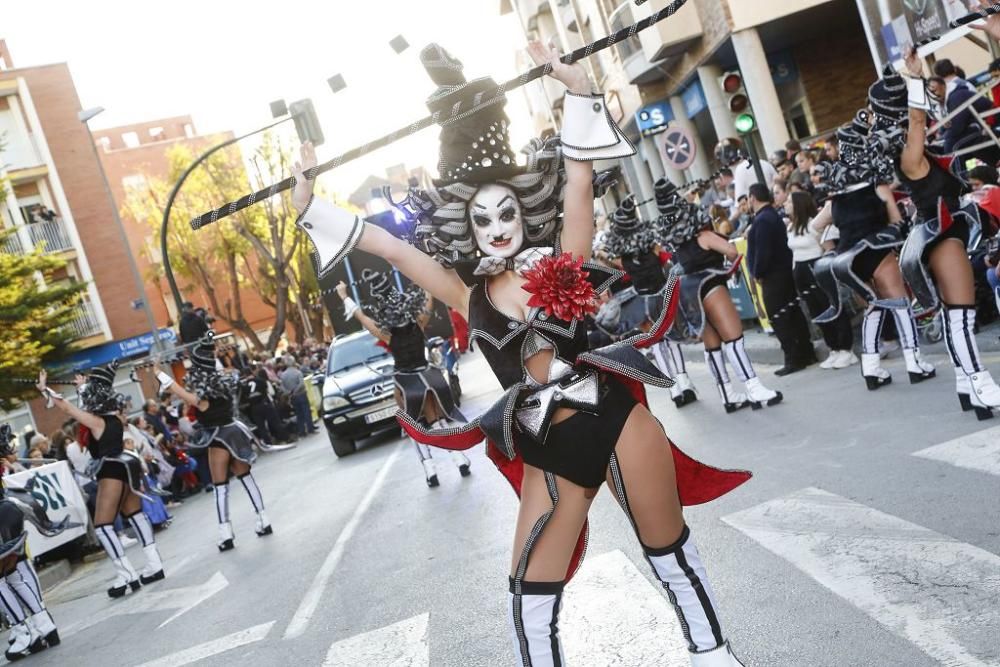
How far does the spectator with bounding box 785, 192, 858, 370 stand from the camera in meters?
10.4

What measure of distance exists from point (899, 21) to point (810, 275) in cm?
701

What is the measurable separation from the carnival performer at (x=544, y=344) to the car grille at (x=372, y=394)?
1186 cm

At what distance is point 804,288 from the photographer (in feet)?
36.1

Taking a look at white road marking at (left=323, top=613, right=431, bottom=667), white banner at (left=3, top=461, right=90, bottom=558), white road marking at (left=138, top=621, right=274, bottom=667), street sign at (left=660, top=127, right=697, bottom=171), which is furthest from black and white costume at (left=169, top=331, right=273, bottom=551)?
street sign at (left=660, top=127, right=697, bottom=171)

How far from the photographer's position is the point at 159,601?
8.49m

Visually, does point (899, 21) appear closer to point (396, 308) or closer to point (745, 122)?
point (745, 122)

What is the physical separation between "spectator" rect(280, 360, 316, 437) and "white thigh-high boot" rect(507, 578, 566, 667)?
20.9 meters

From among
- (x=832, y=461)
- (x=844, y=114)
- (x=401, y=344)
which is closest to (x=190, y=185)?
(x=844, y=114)

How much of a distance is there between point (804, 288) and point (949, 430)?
4.87 m

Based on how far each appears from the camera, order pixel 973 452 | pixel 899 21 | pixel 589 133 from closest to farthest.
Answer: pixel 589 133 < pixel 973 452 < pixel 899 21

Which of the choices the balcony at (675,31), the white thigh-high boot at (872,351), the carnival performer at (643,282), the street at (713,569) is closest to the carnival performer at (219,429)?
the street at (713,569)

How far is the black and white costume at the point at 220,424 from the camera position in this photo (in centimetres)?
996

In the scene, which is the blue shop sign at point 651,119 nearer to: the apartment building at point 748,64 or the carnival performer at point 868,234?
the apartment building at point 748,64

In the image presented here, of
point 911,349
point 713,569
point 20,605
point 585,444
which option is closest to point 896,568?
point 713,569
